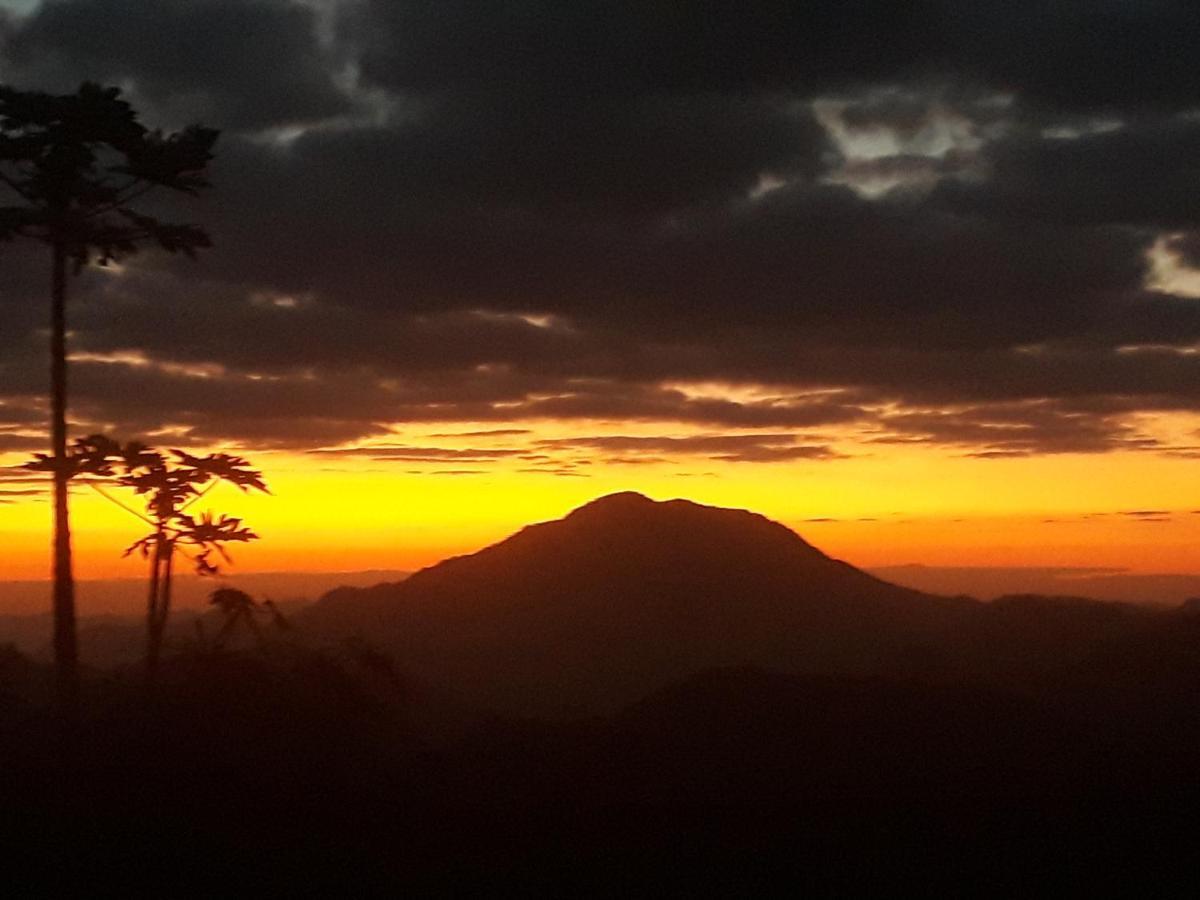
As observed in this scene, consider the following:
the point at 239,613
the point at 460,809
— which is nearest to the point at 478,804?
the point at 460,809

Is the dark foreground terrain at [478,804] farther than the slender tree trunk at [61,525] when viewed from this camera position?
No

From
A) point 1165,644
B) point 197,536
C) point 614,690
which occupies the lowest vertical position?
point 614,690

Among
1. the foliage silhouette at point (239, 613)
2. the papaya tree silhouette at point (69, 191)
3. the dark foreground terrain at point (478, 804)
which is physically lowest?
the dark foreground terrain at point (478, 804)

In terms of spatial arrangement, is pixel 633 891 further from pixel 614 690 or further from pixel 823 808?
pixel 614 690

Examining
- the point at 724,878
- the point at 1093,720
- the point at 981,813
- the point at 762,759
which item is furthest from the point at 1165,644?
the point at 724,878

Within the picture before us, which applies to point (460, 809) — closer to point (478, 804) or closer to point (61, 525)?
point (478, 804)

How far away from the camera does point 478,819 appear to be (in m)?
34.3

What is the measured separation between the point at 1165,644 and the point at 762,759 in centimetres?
6998

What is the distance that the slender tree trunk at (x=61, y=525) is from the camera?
35.2 metres

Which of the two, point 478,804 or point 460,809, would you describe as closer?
point 460,809

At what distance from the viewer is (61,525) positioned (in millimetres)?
35969

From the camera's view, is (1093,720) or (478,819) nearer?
(478,819)

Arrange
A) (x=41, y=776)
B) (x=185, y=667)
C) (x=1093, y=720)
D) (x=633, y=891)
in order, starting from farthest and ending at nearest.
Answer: (x=1093, y=720), (x=185, y=667), (x=41, y=776), (x=633, y=891)

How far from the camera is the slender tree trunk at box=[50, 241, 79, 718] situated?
1385 inches
